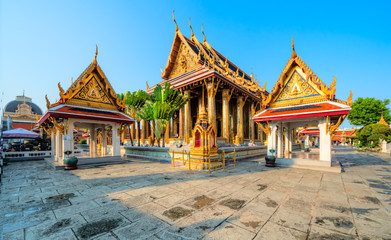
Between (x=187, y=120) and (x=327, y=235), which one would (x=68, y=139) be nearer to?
(x=187, y=120)

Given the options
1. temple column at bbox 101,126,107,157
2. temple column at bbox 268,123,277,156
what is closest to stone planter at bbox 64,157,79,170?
temple column at bbox 101,126,107,157

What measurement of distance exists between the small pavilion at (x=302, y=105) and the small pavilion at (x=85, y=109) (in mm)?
10251

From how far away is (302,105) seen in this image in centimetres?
995

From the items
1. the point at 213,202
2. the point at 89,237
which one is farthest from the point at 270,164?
the point at 89,237

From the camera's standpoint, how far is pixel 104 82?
12.0 metres

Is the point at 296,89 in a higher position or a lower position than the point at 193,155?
higher

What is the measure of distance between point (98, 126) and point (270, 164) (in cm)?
1386

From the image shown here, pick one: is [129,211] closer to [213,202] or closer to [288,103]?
[213,202]

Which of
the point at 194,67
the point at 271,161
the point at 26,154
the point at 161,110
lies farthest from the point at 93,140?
the point at 271,161

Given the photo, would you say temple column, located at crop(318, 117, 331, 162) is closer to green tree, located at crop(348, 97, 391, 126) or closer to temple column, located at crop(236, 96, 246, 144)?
temple column, located at crop(236, 96, 246, 144)

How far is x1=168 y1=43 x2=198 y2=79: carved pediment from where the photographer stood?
19.7m

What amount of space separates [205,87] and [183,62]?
187 inches

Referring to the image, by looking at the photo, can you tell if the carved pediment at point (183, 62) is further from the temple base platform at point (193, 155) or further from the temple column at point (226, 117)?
the temple base platform at point (193, 155)

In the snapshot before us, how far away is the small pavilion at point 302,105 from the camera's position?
29.1ft
